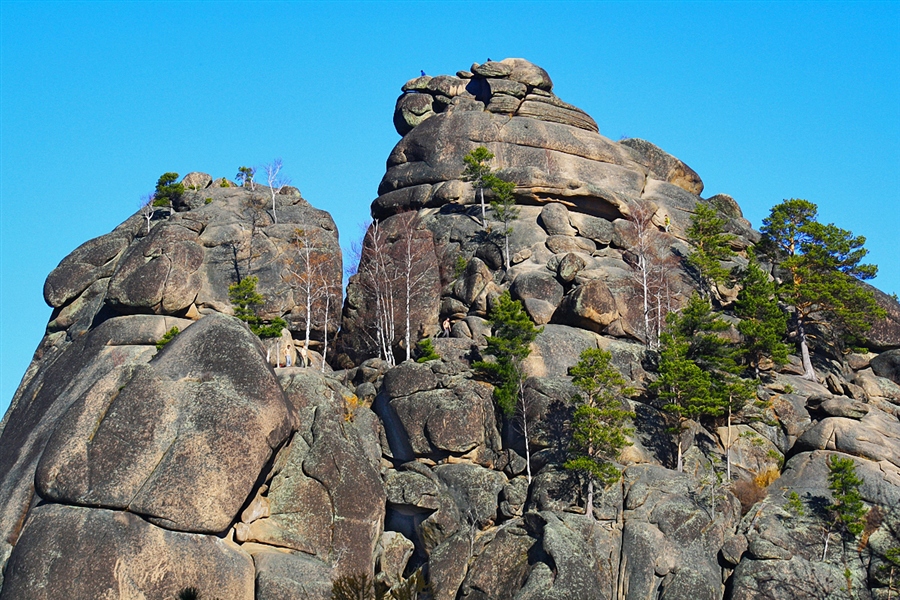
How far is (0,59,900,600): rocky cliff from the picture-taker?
4769 centimetres

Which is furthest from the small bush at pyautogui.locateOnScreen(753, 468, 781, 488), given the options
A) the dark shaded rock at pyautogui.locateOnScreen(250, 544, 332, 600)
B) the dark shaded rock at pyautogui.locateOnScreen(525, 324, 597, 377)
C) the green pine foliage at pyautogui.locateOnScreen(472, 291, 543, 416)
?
the dark shaded rock at pyautogui.locateOnScreen(250, 544, 332, 600)

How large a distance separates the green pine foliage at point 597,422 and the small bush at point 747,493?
6.16 meters

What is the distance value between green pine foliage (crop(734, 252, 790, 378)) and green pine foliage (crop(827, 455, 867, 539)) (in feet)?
37.2

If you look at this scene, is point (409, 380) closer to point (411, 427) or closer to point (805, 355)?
point (411, 427)

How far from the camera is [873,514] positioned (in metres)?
54.0

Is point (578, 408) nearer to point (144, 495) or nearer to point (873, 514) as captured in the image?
point (873, 514)

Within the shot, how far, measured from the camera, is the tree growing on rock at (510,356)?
5947 cm

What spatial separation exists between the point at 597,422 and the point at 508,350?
7362mm

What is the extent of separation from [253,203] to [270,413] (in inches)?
1209

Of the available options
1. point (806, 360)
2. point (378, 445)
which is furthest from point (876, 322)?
point (378, 445)

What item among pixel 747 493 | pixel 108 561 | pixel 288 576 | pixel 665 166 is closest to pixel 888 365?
pixel 747 493

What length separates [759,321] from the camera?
67562 millimetres

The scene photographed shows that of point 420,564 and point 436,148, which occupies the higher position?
point 436,148

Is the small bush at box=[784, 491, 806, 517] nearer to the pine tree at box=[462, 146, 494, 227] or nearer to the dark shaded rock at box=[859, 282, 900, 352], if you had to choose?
the dark shaded rock at box=[859, 282, 900, 352]
